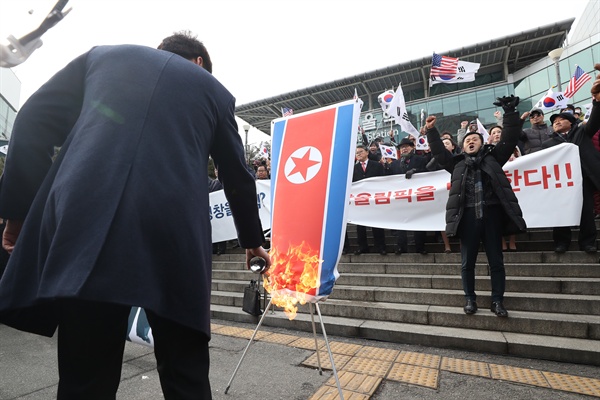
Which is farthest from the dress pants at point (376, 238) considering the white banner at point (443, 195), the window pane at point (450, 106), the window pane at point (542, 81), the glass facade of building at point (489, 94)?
the window pane at point (542, 81)

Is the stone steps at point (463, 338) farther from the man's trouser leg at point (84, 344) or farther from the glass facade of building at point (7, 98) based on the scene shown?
the glass facade of building at point (7, 98)

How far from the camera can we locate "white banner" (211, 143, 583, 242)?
5.00 metres

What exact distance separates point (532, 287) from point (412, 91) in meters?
25.5

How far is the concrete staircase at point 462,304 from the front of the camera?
3.51m

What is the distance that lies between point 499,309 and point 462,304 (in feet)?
1.90

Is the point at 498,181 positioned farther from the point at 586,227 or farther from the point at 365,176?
the point at 365,176

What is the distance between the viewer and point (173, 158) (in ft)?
3.72

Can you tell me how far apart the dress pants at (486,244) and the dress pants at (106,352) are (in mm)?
3605

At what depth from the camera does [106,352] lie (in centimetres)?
113

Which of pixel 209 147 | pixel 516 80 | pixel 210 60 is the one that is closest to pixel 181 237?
pixel 209 147

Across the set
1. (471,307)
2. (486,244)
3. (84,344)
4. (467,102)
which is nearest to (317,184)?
(84,344)

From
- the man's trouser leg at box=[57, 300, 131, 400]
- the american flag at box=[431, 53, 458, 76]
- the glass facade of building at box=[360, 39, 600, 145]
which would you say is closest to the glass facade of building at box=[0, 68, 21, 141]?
the glass facade of building at box=[360, 39, 600, 145]

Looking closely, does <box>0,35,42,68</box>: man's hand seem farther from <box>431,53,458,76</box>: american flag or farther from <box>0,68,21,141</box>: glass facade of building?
<box>0,68,21,141</box>: glass facade of building

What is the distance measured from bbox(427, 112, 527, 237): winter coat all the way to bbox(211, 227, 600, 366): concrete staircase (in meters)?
0.95
